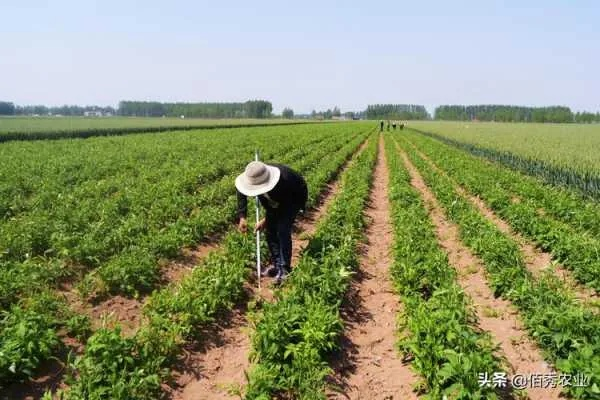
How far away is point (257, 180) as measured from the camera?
5.98 metres

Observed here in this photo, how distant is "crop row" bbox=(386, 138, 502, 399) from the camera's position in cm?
374

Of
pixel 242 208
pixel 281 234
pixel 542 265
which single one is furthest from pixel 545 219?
pixel 242 208

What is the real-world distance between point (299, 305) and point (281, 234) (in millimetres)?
1579

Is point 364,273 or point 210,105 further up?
point 210,105

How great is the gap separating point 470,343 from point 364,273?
10.8 ft

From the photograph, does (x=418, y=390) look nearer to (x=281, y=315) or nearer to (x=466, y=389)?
(x=466, y=389)

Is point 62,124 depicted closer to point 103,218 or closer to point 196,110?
point 103,218

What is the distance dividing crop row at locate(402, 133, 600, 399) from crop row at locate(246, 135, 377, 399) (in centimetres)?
206

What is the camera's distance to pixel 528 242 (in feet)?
28.2

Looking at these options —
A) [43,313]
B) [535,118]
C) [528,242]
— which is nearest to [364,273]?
[528,242]

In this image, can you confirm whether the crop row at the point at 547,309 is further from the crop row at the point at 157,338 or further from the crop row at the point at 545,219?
the crop row at the point at 157,338

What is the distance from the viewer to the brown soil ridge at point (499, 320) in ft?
14.7

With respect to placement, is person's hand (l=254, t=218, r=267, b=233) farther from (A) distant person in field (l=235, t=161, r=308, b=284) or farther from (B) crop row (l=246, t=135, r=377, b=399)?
(B) crop row (l=246, t=135, r=377, b=399)

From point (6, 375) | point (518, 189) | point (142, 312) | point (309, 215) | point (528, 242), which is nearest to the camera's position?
point (6, 375)
